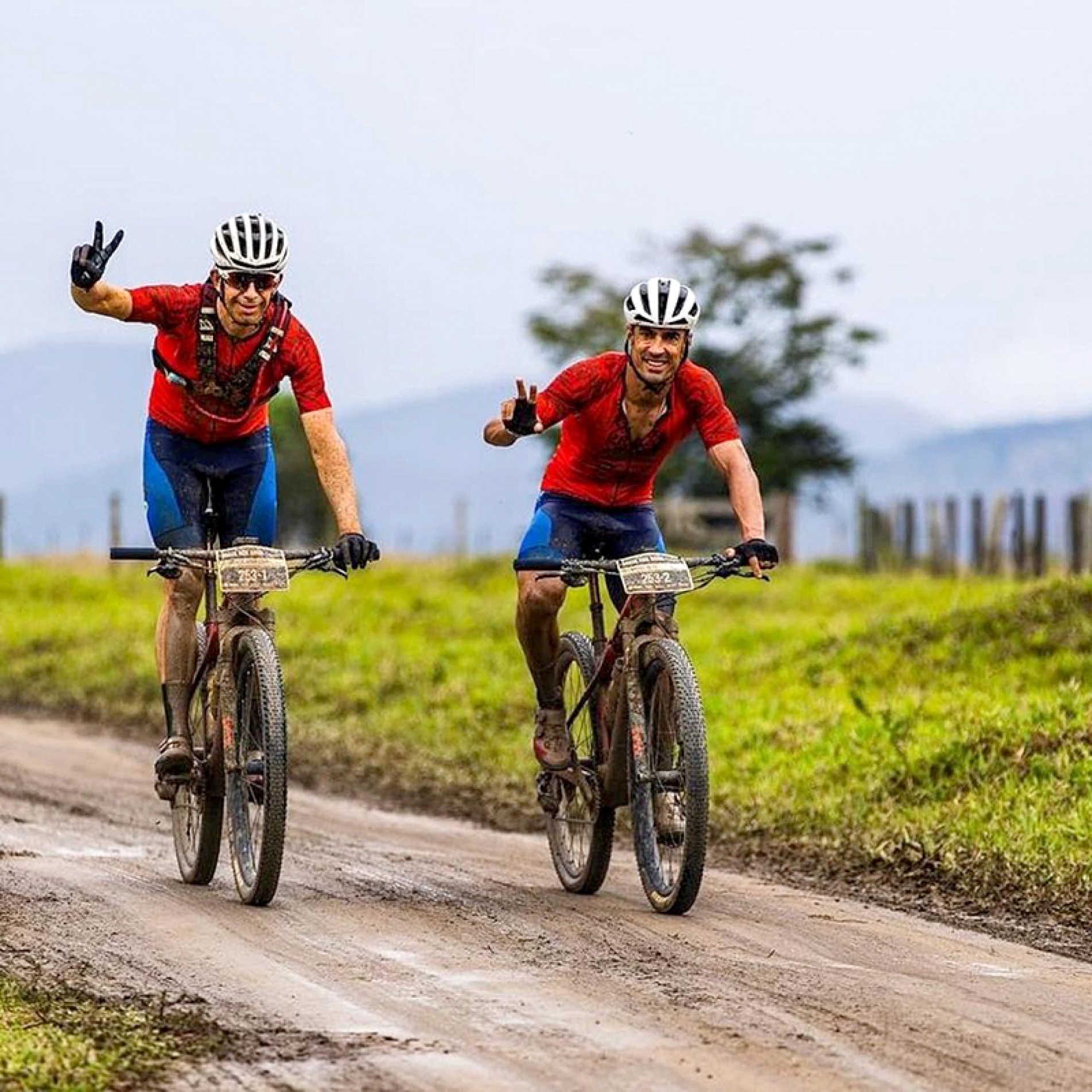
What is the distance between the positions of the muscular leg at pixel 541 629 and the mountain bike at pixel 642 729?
74mm

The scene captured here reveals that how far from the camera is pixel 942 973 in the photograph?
26.5 ft

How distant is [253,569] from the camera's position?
912 cm

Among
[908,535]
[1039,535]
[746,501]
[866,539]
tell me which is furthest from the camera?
[866,539]

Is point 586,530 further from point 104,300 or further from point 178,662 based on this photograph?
point 104,300

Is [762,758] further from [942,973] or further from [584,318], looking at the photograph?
[584,318]

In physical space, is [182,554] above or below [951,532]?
below

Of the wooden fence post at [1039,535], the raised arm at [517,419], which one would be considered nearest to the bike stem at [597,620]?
the raised arm at [517,419]

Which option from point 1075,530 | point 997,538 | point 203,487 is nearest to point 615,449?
point 203,487

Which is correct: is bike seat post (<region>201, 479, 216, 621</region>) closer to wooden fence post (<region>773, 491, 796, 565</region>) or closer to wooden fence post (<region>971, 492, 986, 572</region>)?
wooden fence post (<region>971, 492, 986, 572</region>)

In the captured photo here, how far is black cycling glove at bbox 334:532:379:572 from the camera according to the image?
881cm

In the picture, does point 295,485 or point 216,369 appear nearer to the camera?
point 216,369

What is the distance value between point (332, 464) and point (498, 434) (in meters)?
0.76

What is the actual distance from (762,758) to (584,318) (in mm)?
54539

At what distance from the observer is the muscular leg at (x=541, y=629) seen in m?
9.95
